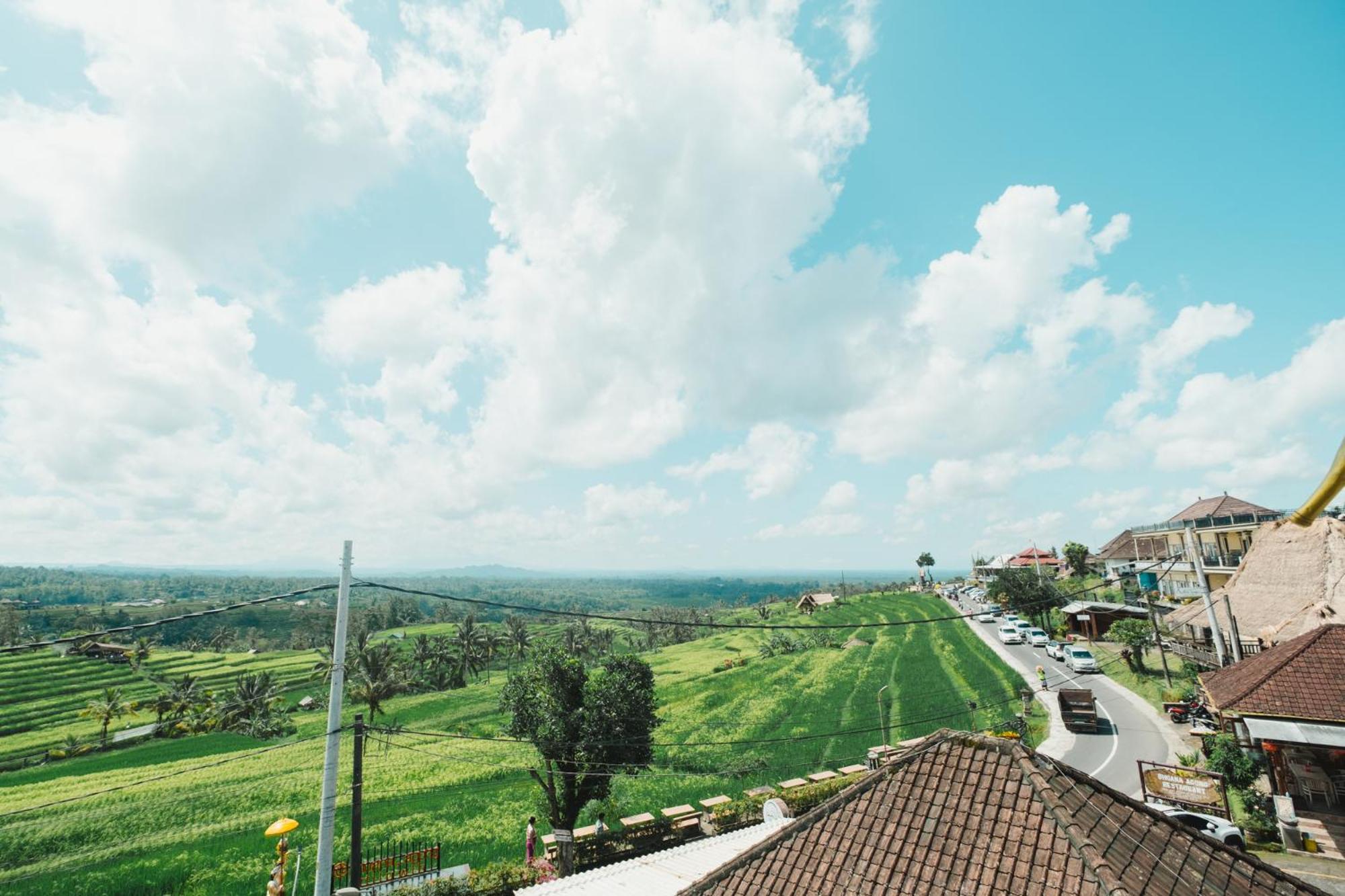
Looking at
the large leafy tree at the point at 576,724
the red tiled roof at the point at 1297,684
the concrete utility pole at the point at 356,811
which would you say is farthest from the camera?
the large leafy tree at the point at 576,724

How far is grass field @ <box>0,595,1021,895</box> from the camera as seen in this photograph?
3005 cm

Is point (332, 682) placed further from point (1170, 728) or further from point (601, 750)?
point (1170, 728)

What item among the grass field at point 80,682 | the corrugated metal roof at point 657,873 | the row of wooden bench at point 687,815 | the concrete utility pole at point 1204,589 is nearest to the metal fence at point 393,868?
the row of wooden bench at point 687,815

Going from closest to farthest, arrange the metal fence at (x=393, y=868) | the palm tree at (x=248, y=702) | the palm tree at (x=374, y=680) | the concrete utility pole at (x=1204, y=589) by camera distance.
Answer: the metal fence at (x=393, y=868)
the concrete utility pole at (x=1204, y=589)
the palm tree at (x=374, y=680)
the palm tree at (x=248, y=702)

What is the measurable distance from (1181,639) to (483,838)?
4241 centimetres

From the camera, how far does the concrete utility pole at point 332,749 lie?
37.3 feet

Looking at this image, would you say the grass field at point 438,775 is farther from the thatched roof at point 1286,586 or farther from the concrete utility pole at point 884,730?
the thatched roof at point 1286,586

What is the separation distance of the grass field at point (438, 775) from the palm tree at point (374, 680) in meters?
2.37

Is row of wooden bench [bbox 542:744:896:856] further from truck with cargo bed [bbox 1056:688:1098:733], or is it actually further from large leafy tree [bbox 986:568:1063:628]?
large leafy tree [bbox 986:568:1063:628]

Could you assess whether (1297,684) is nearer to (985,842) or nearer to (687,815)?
(985,842)

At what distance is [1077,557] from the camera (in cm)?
7188

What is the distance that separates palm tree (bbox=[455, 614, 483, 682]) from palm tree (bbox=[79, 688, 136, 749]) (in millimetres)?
34925

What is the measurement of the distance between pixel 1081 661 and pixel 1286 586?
12.8 metres

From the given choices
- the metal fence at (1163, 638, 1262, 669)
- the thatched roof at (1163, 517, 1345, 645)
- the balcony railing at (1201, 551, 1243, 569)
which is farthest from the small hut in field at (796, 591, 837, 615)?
the thatched roof at (1163, 517, 1345, 645)
